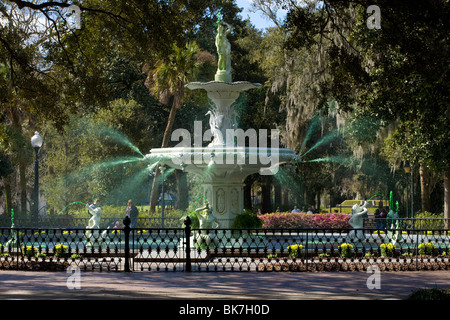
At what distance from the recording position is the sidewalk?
390 inches

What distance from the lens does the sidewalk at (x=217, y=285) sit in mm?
9898

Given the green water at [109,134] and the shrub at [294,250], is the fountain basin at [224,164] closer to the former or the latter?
the shrub at [294,250]

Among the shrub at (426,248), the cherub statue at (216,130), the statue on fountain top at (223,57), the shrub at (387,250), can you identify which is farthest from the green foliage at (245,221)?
the shrub at (426,248)

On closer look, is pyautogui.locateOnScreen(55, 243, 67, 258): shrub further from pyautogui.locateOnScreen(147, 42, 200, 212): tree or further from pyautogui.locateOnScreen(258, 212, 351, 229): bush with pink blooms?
pyautogui.locateOnScreen(147, 42, 200, 212): tree

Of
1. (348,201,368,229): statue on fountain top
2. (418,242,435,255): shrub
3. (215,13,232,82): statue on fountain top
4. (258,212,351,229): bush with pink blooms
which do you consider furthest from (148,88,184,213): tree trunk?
(418,242,435,255): shrub

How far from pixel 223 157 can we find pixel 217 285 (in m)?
7.15

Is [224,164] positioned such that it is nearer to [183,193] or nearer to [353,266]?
[353,266]

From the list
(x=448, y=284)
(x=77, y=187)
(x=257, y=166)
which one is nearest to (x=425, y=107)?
(x=448, y=284)

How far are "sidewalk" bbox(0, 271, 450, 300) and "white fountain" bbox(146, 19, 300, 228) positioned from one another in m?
5.57

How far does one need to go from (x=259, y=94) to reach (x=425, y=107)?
76.4 ft

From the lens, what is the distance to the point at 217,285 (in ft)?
36.5

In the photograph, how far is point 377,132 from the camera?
29594 millimetres

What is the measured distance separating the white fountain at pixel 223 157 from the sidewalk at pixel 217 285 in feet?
18.3
